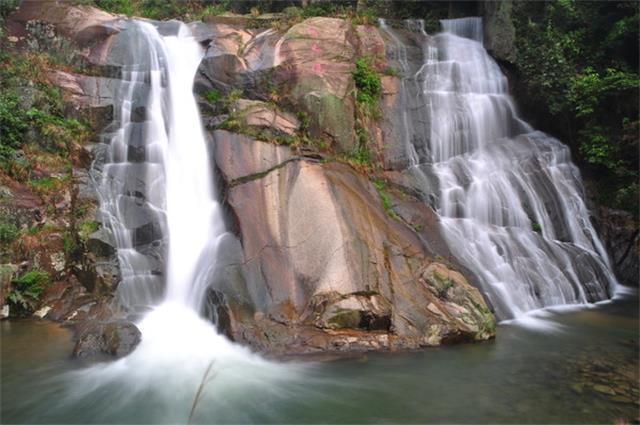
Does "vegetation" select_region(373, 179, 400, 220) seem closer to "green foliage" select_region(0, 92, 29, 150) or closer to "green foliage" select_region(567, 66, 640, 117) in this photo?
"green foliage" select_region(567, 66, 640, 117)

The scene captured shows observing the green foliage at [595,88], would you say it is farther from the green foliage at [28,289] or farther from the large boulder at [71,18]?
the green foliage at [28,289]

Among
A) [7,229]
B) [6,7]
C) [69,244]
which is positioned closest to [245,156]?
[69,244]

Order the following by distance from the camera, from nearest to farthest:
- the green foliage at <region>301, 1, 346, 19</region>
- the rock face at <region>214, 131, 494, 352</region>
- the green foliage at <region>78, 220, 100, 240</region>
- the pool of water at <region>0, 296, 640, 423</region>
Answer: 1. the pool of water at <region>0, 296, 640, 423</region>
2. the rock face at <region>214, 131, 494, 352</region>
3. the green foliage at <region>78, 220, 100, 240</region>
4. the green foliage at <region>301, 1, 346, 19</region>

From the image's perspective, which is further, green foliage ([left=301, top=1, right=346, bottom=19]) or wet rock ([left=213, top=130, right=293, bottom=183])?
green foliage ([left=301, top=1, right=346, bottom=19])

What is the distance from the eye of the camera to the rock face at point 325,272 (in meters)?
7.86

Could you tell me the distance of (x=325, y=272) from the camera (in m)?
8.42

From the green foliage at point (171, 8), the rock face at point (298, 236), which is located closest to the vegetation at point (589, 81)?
the rock face at point (298, 236)

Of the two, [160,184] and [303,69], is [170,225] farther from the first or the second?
[303,69]

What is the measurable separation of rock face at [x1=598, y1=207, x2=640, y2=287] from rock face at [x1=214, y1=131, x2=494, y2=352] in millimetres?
5801

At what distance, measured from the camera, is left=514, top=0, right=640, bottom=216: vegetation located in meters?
12.9

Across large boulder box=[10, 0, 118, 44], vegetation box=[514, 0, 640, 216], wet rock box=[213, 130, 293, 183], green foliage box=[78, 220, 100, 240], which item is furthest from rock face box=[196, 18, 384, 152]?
vegetation box=[514, 0, 640, 216]

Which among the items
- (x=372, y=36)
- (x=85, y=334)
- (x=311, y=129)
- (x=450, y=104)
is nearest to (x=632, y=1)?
(x=450, y=104)

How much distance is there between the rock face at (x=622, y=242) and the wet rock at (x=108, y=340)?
38.3 feet

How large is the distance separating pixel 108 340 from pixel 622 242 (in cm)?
1241
